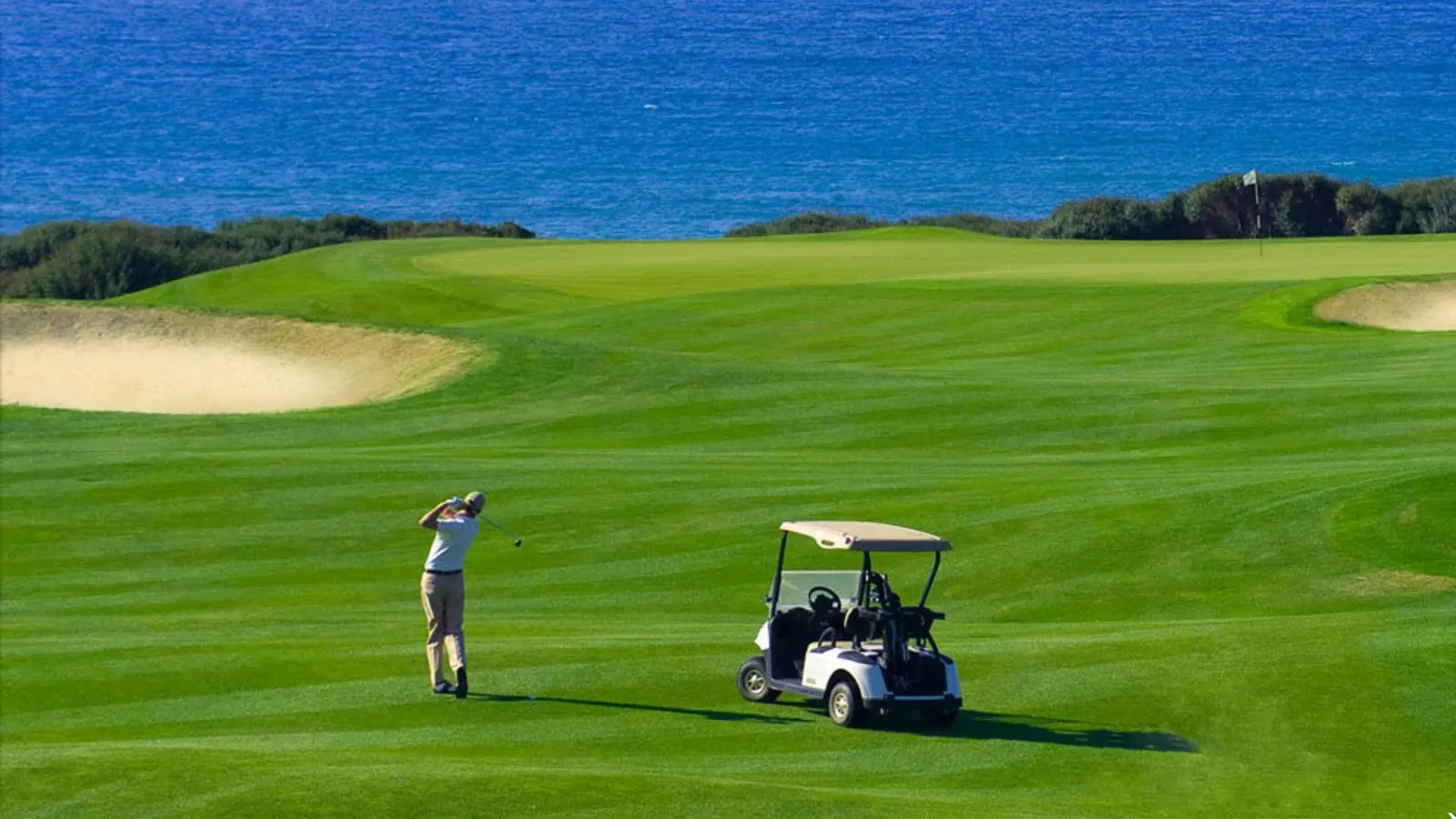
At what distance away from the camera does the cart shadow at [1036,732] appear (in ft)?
51.9

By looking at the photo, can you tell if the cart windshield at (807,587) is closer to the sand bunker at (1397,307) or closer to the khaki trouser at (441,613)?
the khaki trouser at (441,613)

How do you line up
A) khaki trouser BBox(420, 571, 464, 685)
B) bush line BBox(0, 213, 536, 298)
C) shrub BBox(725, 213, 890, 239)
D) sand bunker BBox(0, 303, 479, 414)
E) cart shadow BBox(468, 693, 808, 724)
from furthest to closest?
shrub BBox(725, 213, 890, 239)
bush line BBox(0, 213, 536, 298)
sand bunker BBox(0, 303, 479, 414)
khaki trouser BBox(420, 571, 464, 685)
cart shadow BBox(468, 693, 808, 724)

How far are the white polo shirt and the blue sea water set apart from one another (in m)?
91.4

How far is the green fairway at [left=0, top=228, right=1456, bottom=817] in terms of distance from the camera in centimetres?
1465

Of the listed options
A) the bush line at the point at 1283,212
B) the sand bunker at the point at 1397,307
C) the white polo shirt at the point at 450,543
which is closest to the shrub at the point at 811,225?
the bush line at the point at 1283,212

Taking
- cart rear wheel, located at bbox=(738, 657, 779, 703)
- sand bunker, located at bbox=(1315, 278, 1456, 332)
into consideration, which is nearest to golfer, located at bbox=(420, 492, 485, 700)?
cart rear wheel, located at bbox=(738, 657, 779, 703)

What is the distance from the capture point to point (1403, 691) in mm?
17031

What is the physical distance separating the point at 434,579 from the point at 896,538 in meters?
3.71

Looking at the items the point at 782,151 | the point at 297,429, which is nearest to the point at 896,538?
the point at 297,429

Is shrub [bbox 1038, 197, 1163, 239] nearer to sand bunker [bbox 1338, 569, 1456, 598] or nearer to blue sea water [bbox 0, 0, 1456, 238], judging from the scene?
blue sea water [bbox 0, 0, 1456, 238]

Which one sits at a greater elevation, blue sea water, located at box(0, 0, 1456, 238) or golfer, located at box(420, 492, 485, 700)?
blue sea water, located at box(0, 0, 1456, 238)

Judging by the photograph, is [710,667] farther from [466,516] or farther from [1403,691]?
[1403,691]

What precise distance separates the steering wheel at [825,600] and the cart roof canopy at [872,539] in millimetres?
492

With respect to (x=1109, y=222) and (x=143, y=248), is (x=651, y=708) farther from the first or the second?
(x=143, y=248)
